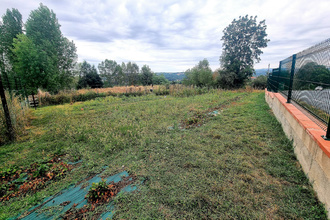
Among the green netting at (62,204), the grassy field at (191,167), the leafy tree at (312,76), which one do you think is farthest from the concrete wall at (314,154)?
the green netting at (62,204)

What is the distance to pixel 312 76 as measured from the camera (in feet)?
7.73

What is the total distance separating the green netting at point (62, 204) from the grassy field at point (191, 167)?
11 cm

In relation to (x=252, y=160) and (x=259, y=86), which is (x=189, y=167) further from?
(x=259, y=86)

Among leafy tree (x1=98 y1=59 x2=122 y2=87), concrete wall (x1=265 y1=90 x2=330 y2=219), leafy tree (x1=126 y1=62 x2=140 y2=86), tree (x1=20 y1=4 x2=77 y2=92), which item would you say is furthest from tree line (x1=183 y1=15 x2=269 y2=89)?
leafy tree (x1=98 y1=59 x2=122 y2=87)

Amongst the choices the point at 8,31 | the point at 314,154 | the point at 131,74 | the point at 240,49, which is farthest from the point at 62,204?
the point at 131,74

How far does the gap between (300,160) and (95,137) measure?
4463 millimetres

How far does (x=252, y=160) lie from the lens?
8.26 ft

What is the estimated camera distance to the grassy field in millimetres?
1665

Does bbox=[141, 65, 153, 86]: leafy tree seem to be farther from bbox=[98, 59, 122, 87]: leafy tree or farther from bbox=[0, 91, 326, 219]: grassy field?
bbox=[0, 91, 326, 219]: grassy field

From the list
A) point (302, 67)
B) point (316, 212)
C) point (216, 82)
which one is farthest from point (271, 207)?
point (216, 82)

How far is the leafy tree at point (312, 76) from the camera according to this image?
75.3 inches

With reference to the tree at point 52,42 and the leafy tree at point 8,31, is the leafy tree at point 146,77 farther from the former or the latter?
the leafy tree at point 8,31

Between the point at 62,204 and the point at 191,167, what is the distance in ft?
6.24

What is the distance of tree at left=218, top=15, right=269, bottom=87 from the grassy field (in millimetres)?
13394
